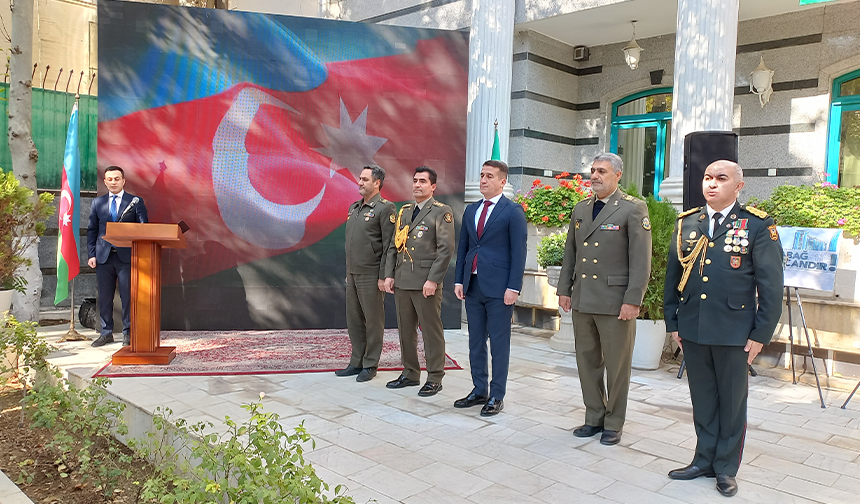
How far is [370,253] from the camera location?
6016 millimetres

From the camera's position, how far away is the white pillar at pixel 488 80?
971 centimetres

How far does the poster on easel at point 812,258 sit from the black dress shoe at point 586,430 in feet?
8.94

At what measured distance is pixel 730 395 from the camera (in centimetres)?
365

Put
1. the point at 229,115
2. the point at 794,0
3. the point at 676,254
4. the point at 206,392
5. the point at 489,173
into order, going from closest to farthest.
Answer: the point at 676,254
the point at 489,173
the point at 206,392
the point at 229,115
the point at 794,0

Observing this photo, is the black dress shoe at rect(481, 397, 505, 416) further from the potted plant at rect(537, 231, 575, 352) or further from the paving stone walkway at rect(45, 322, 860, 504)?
the potted plant at rect(537, 231, 575, 352)

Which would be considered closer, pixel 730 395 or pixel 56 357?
pixel 730 395

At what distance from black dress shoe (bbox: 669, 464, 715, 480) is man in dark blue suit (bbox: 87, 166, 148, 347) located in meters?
5.99

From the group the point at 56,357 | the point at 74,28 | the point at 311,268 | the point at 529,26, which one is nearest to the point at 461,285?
the point at 311,268

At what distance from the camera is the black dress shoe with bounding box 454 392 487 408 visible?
17.0 ft

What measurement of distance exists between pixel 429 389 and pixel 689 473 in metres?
2.30

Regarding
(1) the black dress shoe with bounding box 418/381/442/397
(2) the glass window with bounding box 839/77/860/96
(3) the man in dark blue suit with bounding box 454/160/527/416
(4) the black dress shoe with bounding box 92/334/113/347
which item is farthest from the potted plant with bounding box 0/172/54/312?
(2) the glass window with bounding box 839/77/860/96

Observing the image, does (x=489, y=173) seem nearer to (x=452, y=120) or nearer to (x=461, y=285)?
(x=461, y=285)

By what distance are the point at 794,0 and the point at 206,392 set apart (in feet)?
30.1

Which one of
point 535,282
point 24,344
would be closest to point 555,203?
point 535,282
